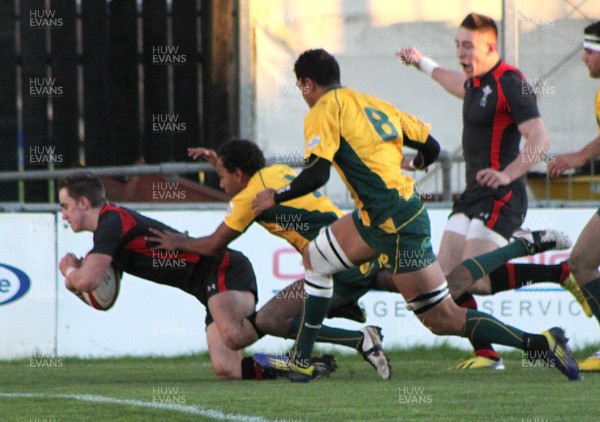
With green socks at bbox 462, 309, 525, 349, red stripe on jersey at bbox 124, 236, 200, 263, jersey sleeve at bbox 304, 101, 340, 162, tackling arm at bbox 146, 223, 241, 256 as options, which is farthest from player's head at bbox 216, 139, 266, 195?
green socks at bbox 462, 309, 525, 349

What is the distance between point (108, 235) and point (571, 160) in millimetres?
2787

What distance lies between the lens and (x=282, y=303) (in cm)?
891

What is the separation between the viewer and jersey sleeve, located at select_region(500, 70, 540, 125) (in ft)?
28.3

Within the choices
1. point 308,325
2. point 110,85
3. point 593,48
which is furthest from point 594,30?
point 110,85

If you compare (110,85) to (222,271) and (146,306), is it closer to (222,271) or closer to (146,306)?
(146,306)

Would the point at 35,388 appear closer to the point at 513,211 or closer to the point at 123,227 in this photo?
the point at 123,227

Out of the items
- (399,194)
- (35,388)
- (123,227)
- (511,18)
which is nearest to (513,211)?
(399,194)

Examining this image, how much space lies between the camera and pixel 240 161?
895 cm

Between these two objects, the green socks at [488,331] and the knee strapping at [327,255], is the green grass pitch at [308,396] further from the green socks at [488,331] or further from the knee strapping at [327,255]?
the knee strapping at [327,255]

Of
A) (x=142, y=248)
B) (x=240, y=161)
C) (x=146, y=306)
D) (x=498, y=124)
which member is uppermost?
(x=498, y=124)

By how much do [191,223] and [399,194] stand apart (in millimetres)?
3799

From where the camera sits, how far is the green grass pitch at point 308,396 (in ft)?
21.4

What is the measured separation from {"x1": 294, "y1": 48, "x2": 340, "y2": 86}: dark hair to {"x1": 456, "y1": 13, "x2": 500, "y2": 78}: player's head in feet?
3.98

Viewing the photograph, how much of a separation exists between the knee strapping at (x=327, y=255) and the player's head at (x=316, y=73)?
77cm
